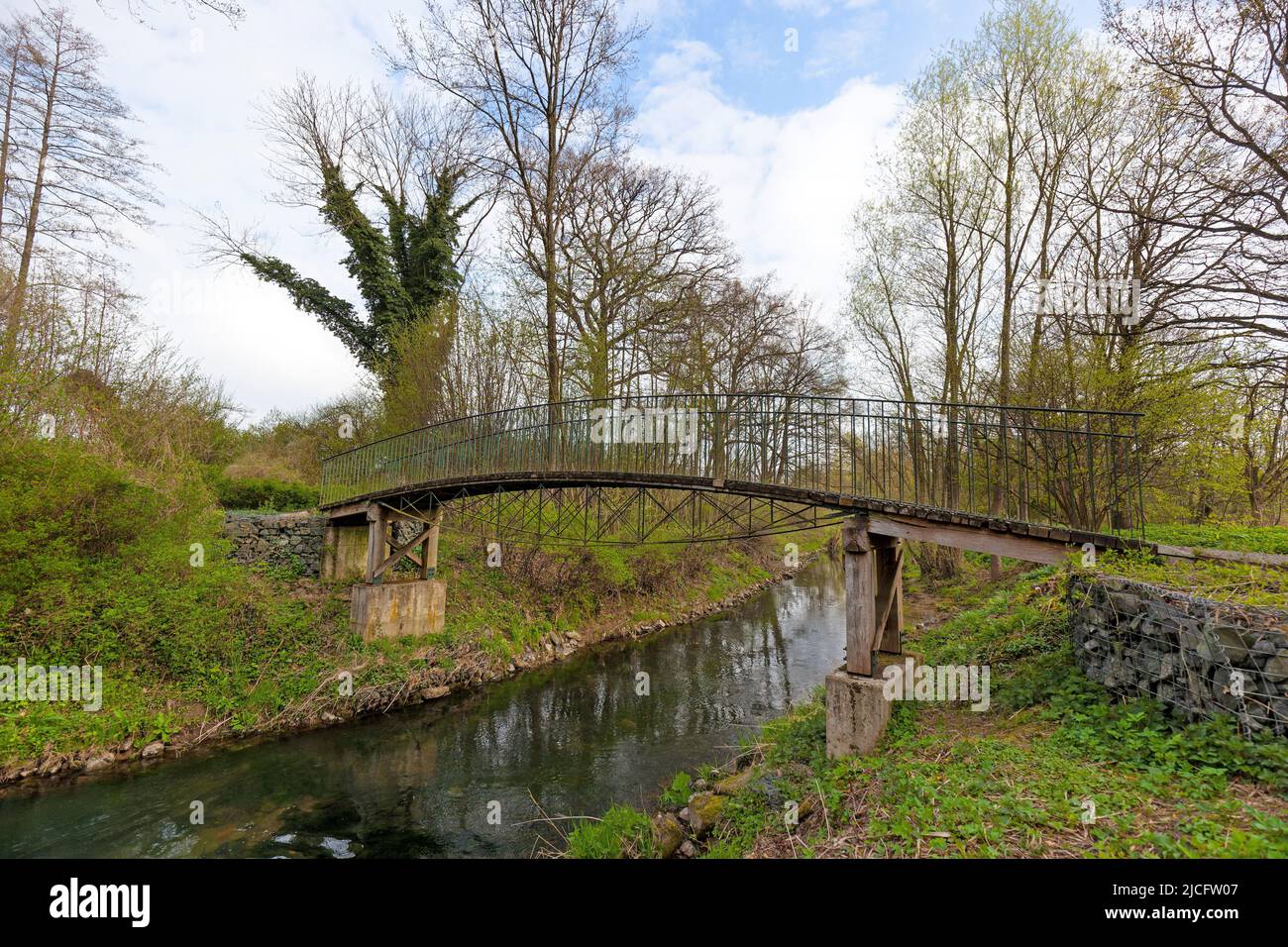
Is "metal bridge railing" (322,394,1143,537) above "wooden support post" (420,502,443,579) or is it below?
above

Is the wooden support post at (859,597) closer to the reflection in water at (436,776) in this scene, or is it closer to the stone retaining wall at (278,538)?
the reflection in water at (436,776)

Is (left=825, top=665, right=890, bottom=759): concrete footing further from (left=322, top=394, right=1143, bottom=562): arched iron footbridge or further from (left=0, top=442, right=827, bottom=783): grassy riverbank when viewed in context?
(left=0, top=442, right=827, bottom=783): grassy riverbank

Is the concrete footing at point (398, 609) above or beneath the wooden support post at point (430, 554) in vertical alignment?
beneath

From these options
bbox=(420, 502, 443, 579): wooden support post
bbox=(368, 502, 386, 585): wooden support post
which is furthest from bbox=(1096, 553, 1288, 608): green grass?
bbox=(368, 502, 386, 585): wooden support post

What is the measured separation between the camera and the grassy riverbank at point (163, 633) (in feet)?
23.8

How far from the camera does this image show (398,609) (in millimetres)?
11320

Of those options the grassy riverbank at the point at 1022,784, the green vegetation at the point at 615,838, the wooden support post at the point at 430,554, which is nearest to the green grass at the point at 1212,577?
the grassy riverbank at the point at 1022,784

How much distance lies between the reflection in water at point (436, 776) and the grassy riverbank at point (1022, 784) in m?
1.58

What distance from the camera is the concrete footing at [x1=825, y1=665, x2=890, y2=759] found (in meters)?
5.67

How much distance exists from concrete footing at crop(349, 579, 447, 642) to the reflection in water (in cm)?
193

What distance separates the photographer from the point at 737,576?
73.9ft

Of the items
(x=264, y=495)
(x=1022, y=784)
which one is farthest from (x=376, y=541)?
(x=1022, y=784)

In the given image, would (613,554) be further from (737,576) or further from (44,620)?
(44,620)

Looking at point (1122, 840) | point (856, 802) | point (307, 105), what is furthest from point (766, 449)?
point (307, 105)
